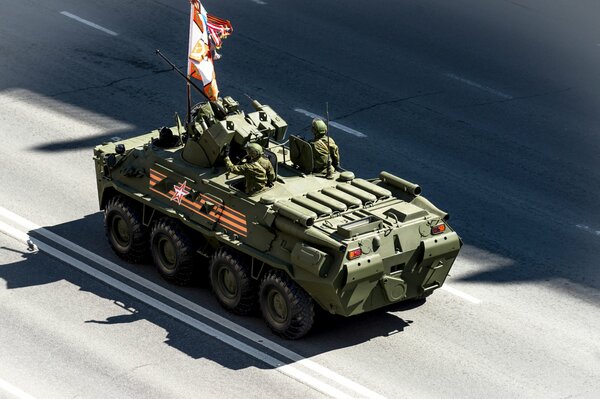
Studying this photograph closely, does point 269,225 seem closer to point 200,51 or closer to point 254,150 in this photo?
point 254,150

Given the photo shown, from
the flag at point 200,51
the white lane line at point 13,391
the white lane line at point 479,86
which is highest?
the flag at point 200,51

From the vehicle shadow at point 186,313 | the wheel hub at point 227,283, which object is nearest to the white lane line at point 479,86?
the vehicle shadow at point 186,313

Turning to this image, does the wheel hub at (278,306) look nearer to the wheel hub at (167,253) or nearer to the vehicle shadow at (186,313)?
the vehicle shadow at (186,313)

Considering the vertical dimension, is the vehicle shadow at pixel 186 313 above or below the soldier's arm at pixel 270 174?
below

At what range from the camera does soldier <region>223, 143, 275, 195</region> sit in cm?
2197

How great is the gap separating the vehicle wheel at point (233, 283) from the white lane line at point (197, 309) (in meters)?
0.29

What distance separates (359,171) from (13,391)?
9.54 m

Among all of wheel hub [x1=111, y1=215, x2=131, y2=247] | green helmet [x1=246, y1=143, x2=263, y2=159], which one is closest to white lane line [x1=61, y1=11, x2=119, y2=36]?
wheel hub [x1=111, y1=215, x2=131, y2=247]

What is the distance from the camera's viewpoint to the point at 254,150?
21984mm

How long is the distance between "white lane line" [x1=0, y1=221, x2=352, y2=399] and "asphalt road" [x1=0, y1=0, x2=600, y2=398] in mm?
55

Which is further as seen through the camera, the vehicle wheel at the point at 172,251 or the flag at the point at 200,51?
the flag at the point at 200,51

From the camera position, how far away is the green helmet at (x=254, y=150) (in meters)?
22.0

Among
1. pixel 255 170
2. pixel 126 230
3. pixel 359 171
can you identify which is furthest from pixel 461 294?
pixel 126 230

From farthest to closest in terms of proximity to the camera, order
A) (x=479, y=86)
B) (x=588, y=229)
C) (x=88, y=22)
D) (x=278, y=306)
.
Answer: (x=88, y=22) → (x=479, y=86) → (x=588, y=229) → (x=278, y=306)
